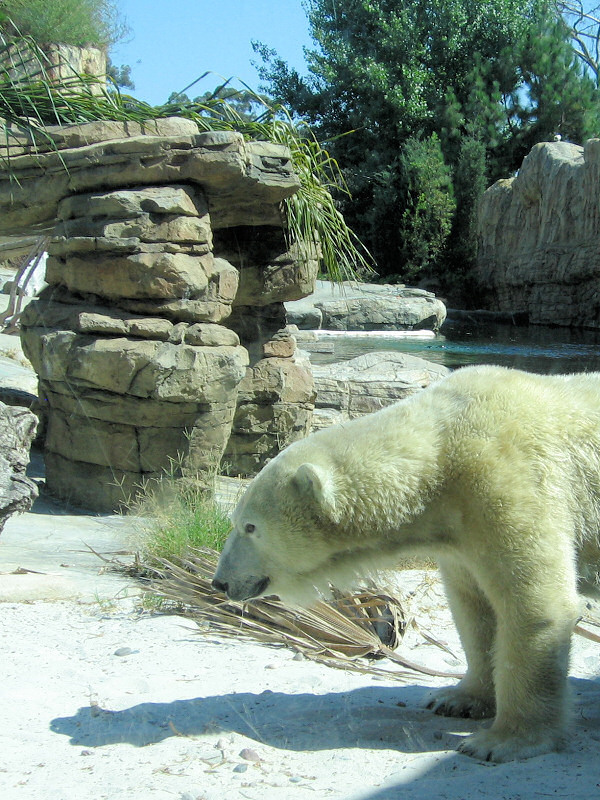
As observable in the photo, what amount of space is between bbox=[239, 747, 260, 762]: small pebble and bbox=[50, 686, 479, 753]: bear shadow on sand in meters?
0.13

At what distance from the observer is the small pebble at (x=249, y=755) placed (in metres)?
2.71

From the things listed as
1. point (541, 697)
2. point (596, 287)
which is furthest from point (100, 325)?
point (596, 287)

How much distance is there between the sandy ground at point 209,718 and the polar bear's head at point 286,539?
50 centimetres

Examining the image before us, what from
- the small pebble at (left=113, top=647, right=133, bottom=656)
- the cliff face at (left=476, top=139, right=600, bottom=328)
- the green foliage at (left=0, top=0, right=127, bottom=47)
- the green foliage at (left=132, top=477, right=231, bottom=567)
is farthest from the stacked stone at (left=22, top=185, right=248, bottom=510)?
the cliff face at (left=476, top=139, right=600, bottom=328)

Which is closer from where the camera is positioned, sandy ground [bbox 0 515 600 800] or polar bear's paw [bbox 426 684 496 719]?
sandy ground [bbox 0 515 600 800]

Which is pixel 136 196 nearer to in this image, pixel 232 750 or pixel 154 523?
pixel 154 523

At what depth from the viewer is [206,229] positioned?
654 centimetres

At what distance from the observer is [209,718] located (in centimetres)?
304

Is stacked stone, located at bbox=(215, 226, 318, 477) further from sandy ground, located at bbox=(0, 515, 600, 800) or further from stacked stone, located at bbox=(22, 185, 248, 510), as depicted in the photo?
sandy ground, located at bbox=(0, 515, 600, 800)

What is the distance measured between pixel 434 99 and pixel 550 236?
9732 millimetres

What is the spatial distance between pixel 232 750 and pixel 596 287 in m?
22.7

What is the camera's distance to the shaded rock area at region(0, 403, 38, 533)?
4.28 meters

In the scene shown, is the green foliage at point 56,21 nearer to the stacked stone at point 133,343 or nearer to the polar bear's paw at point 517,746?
the stacked stone at point 133,343

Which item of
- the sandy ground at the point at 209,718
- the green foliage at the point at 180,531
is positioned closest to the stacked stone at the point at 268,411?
the green foliage at the point at 180,531
